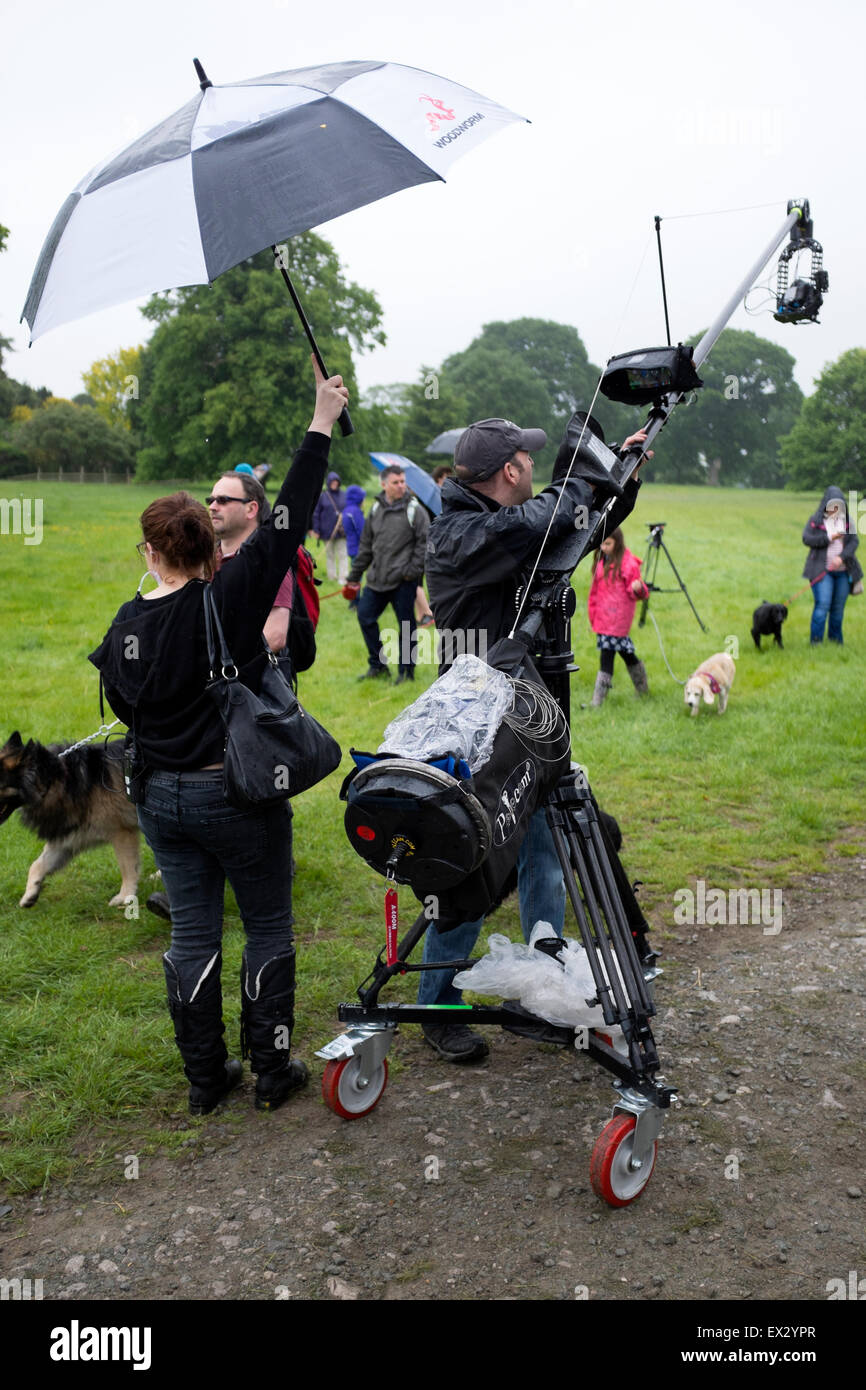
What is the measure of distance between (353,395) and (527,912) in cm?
4040

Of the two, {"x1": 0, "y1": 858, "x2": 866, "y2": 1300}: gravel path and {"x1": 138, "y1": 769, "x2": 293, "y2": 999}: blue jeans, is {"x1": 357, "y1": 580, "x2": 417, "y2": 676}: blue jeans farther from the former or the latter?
{"x1": 138, "y1": 769, "x2": 293, "y2": 999}: blue jeans

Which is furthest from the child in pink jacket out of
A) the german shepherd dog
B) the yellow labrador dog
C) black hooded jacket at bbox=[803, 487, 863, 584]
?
the german shepherd dog

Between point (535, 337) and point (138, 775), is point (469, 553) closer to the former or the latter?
point (138, 775)

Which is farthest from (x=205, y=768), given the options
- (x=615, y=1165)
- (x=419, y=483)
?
(x=419, y=483)

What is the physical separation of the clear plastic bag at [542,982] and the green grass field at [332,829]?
42.8 inches

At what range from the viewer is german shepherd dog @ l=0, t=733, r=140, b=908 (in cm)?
526

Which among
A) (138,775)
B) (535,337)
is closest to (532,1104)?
(138,775)

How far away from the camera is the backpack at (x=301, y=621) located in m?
4.55

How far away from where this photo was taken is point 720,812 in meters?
7.16

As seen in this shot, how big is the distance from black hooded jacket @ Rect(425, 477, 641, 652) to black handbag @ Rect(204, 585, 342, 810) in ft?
2.83

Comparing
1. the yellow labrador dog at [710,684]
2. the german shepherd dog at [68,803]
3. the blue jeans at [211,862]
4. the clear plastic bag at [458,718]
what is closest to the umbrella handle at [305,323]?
the clear plastic bag at [458,718]

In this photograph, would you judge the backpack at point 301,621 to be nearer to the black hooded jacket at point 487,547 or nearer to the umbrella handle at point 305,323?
the black hooded jacket at point 487,547

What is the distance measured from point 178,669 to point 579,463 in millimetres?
1483

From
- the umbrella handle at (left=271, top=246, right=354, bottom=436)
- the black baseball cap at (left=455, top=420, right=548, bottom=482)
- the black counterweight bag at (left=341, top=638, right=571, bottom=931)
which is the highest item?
the umbrella handle at (left=271, top=246, right=354, bottom=436)
